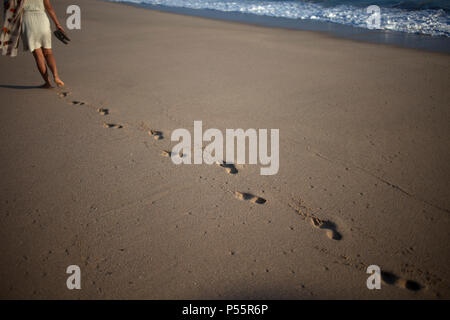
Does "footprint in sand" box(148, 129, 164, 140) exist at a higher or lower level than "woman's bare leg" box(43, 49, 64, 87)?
lower

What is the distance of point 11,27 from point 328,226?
465cm

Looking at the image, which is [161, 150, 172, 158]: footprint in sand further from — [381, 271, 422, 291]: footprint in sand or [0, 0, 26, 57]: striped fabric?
[0, 0, 26, 57]: striped fabric

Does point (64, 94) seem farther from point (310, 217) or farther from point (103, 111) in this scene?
point (310, 217)

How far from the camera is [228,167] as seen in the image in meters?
2.47

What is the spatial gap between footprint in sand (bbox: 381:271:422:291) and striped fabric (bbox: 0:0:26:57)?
4.93 metres

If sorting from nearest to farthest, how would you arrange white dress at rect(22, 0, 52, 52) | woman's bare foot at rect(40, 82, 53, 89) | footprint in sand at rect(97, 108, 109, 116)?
footprint in sand at rect(97, 108, 109, 116) < white dress at rect(22, 0, 52, 52) < woman's bare foot at rect(40, 82, 53, 89)

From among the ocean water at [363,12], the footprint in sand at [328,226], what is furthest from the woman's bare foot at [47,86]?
the ocean water at [363,12]

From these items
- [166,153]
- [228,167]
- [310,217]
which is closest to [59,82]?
[166,153]

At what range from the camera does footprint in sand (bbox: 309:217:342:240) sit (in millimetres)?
1808

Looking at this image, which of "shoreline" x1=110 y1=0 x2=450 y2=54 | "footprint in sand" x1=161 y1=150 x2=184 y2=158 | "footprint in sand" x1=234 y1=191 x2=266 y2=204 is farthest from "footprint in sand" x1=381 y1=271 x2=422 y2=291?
"shoreline" x1=110 y1=0 x2=450 y2=54

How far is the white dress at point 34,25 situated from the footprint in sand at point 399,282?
4809mm
